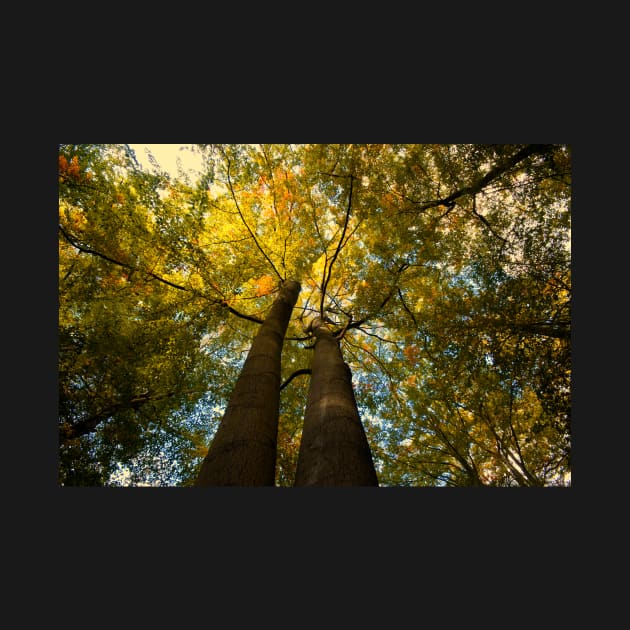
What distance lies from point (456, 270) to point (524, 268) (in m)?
1.40

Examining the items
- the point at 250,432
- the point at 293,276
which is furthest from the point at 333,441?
the point at 293,276

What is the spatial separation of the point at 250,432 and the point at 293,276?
464cm

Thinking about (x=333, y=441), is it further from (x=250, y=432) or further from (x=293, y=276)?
(x=293, y=276)

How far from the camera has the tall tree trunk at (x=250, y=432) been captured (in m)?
1.77

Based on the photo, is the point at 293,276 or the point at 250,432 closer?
the point at 250,432

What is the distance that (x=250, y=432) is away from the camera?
2092mm

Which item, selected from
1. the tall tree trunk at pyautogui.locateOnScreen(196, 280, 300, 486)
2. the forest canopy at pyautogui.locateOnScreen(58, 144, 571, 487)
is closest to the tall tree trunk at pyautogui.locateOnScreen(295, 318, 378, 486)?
the tall tree trunk at pyautogui.locateOnScreen(196, 280, 300, 486)

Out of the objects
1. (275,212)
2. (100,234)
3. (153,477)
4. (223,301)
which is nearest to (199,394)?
(153,477)

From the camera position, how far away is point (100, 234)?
4.18m

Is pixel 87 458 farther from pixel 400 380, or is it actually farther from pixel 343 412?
pixel 400 380

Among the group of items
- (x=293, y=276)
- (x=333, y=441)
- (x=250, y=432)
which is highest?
(x=293, y=276)

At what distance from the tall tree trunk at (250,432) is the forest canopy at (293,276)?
3.26ft

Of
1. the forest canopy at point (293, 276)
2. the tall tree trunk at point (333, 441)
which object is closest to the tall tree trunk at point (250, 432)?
the tall tree trunk at point (333, 441)

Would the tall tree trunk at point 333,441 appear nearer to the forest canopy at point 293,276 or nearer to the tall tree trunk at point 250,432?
the tall tree trunk at point 250,432
